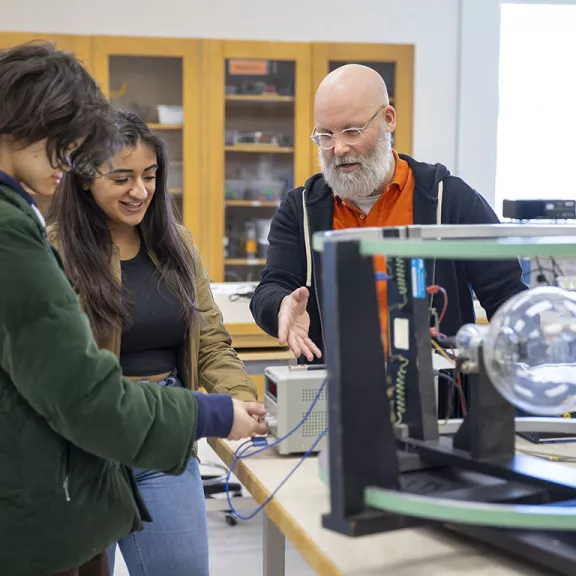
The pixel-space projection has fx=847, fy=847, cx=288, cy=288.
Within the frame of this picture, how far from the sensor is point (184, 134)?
428 centimetres

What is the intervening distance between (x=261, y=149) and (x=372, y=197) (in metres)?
2.37

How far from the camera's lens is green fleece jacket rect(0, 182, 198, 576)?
1.03 m

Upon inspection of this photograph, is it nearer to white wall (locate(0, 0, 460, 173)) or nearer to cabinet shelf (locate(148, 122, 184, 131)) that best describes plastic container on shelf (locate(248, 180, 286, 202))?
cabinet shelf (locate(148, 122, 184, 131))

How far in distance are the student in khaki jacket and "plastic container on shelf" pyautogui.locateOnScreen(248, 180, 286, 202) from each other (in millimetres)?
2480

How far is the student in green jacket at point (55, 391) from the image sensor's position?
→ 3.39 feet

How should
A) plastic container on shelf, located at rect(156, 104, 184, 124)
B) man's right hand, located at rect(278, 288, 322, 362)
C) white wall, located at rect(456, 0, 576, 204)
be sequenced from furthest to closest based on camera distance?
1. white wall, located at rect(456, 0, 576, 204)
2. plastic container on shelf, located at rect(156, 104, 184, 124)
3. man's right hand, located at rect(278, 288, 322, 362)

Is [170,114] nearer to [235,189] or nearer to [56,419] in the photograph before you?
[235,189]

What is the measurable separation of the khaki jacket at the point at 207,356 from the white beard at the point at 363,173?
42 cm

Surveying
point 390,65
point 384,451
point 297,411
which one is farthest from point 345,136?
point 390,65

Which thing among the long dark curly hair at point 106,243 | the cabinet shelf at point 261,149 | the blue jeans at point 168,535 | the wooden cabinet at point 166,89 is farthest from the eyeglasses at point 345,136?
the cabinet shelf at point 261,149

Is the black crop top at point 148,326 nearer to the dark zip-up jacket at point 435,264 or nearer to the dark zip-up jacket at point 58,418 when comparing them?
the dark zip-up jacket at point 435,264

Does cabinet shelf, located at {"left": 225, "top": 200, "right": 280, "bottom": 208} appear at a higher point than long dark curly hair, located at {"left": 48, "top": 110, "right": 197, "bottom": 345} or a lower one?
higher

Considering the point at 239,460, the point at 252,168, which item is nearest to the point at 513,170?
the point at 252,168

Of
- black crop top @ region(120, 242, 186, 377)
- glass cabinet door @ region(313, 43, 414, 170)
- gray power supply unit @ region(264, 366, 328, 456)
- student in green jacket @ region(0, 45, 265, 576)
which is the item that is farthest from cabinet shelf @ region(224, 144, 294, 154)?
student in green jacket @ region(0, 45, 265, 576)
